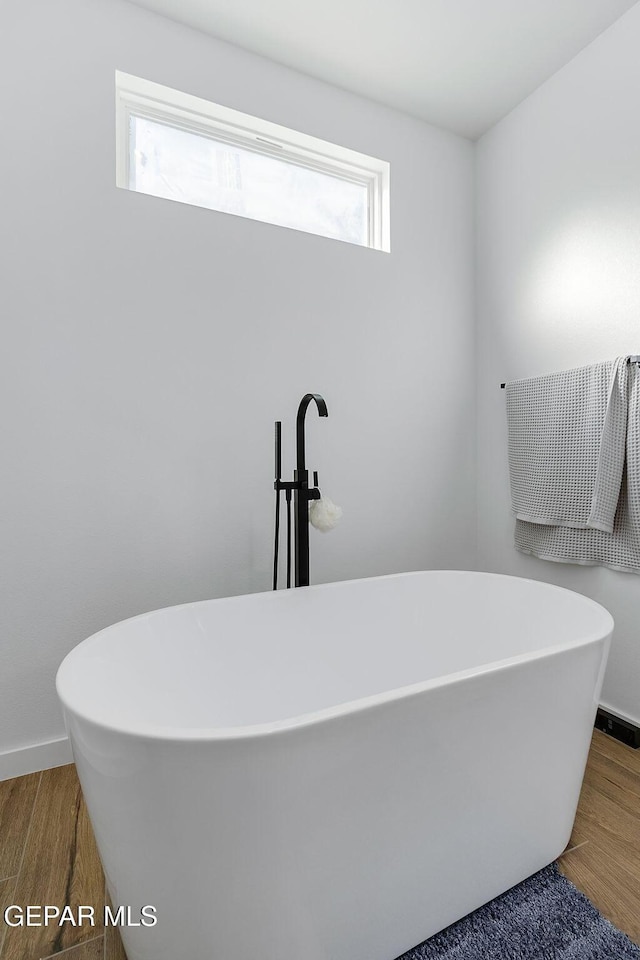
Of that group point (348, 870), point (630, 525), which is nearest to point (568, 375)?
point (630, 525)

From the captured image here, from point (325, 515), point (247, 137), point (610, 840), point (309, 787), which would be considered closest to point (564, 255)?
point (247, 137)

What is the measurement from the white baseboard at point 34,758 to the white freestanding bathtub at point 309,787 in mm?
678

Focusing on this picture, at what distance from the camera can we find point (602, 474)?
194 cm

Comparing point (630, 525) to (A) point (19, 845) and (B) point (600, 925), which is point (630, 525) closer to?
(B) point (600, 925)

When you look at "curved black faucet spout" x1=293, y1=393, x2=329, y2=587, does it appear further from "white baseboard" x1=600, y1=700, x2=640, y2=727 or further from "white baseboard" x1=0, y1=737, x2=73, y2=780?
"white baseboard" x1=600, y1=700, x2=640, y2=727

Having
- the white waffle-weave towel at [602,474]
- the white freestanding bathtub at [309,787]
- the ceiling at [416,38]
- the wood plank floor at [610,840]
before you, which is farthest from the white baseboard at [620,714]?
the ceiling at [416,38]

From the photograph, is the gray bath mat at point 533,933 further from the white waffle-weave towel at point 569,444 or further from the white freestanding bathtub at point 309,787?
the white waffle-weave towel at point 569,444

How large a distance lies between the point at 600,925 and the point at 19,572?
1.85m

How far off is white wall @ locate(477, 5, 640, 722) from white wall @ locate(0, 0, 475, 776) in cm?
36

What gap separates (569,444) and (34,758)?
2303 millimetres

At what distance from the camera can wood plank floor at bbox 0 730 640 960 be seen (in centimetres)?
112

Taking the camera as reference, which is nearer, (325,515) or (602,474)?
(325,515)
